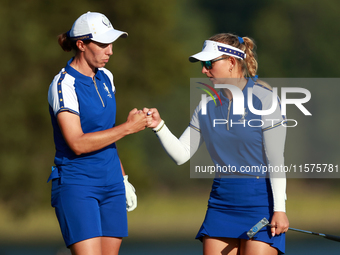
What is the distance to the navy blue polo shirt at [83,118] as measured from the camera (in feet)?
9.19

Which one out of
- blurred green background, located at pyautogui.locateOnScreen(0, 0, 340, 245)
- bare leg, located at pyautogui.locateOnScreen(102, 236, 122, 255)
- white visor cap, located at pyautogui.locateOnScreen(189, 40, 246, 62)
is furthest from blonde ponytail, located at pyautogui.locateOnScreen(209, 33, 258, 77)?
blurred green background, located at pyautogui.locateOnScreen(0, 0, 340, 245)


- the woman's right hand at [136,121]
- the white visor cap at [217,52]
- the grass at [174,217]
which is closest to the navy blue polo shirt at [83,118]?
the woman's right hand at [136,121]

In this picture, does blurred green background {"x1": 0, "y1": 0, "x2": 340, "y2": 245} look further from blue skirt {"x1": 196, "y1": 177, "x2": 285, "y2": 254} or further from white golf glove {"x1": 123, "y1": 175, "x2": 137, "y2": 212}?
blue skirt {"x1": 196, "y1": 177, "x2": 285, "y2": 254}

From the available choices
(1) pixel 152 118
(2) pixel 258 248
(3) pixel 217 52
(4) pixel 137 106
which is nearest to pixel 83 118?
(1) pixel 152 118

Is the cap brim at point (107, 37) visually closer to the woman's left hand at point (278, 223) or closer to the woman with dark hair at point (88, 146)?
the woman with dark hair at point (88, 146)

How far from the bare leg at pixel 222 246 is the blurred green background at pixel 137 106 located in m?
4.81

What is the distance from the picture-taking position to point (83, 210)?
2812 millimetres

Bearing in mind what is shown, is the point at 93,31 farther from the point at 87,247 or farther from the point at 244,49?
the point at 87,247

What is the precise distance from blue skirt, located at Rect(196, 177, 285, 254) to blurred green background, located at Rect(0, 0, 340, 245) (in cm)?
481

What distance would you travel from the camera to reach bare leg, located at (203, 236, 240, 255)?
2.84 meters

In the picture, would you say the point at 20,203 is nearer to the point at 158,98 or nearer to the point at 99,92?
the point at 158,98

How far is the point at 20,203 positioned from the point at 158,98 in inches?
111

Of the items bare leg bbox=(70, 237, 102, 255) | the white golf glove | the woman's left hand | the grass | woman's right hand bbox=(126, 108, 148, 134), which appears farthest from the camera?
the grass

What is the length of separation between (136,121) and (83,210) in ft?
1.83
